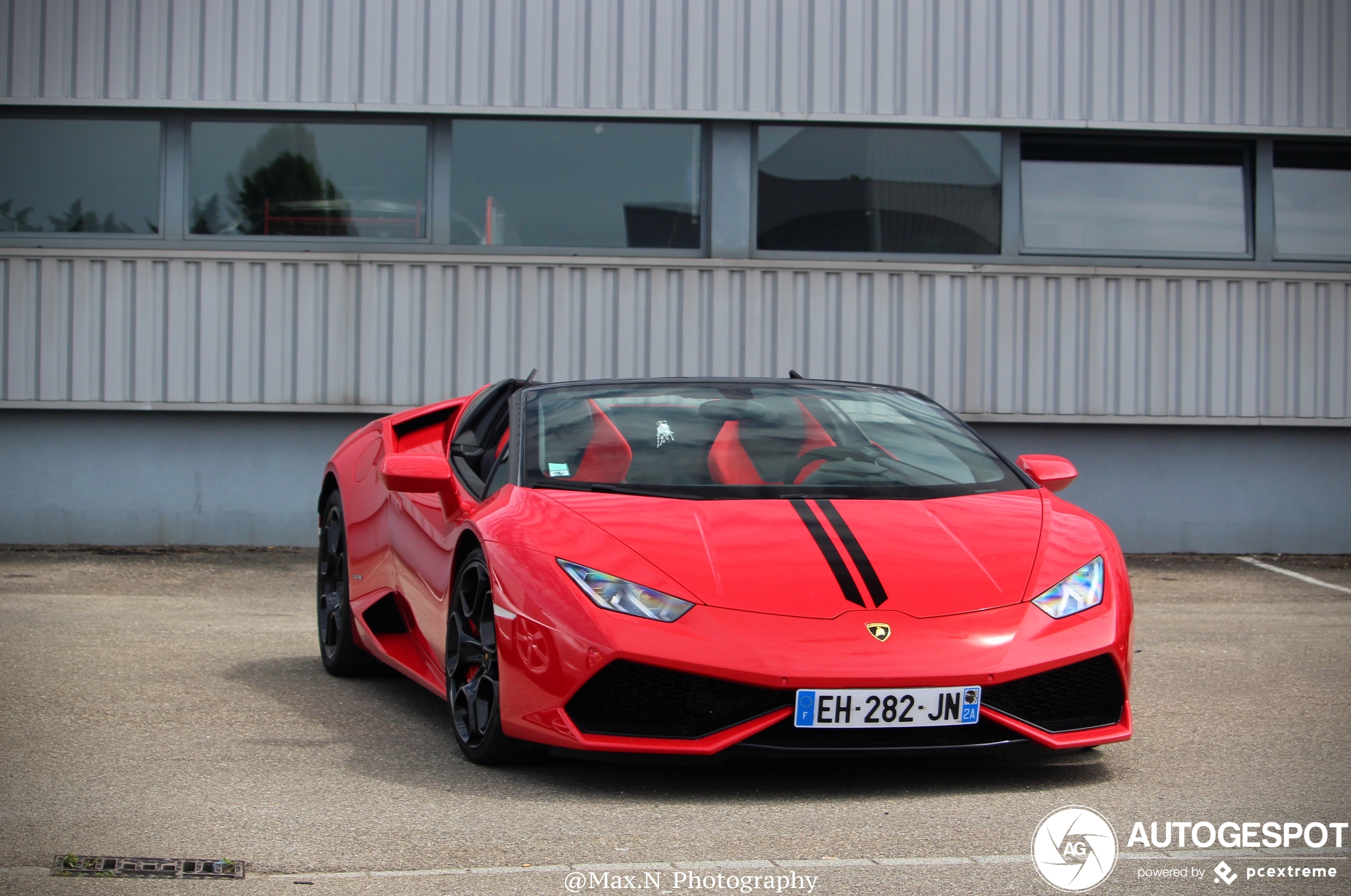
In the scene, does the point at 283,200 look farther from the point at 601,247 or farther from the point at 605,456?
the point at 605,456

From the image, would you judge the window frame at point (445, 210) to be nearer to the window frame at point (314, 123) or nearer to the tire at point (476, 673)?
the window frame at point (314, 123)

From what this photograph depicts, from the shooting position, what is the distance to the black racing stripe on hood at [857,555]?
4.07 m

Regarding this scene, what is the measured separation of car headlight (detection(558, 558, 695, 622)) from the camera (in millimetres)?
3969

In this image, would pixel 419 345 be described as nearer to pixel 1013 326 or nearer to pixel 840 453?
pixel 1013 326

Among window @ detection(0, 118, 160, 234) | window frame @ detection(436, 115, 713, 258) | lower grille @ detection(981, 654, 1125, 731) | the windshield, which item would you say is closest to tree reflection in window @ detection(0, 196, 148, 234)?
window @ detection(0, 118, 160, 234)

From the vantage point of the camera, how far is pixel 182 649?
6727mm

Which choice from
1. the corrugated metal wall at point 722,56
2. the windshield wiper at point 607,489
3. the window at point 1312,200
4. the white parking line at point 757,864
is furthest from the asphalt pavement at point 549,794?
the window at point 1312,200

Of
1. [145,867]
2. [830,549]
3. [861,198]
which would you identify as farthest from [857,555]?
[861,198]

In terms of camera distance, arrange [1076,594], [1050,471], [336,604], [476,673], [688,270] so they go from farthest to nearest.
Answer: [688,270] < [336,604] < [1050,471] < [476,673] < [1076,594]

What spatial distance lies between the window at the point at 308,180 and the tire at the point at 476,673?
23.3 ft

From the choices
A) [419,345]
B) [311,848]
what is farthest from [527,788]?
[419,345]

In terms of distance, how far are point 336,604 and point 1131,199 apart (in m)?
7.73

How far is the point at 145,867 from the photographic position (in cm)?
332

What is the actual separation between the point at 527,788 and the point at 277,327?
7599 millimetres
